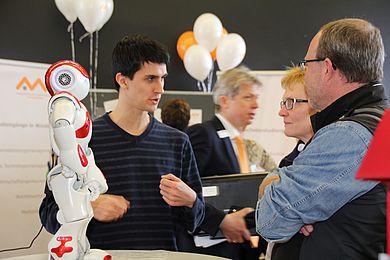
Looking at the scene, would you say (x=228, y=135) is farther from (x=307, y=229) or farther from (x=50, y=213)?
(x=307, y=229)

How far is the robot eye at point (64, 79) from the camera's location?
66.6 inches

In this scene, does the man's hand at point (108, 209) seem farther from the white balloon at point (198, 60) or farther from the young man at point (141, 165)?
the white balloon at point (198, 60)

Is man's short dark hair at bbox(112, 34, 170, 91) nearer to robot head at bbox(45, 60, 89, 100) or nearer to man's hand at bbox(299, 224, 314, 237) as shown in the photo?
robot head at bbox(45, 60, 89, 100)

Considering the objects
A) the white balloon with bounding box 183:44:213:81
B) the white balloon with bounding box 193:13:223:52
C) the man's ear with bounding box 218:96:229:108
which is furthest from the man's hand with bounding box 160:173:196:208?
the white balloon with bounding box 193:13:223:52

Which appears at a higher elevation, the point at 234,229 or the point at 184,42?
the point at 184,42

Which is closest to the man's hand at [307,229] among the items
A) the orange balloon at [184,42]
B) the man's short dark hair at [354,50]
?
the man's short dark hair at [354,50]

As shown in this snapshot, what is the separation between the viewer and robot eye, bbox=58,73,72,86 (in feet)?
5.55

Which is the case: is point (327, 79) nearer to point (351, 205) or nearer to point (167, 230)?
point (351, 205)

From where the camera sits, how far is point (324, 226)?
5.48ft

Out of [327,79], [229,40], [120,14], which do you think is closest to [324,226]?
[327,79]

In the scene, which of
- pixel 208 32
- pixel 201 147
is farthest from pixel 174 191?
pixel 208 32

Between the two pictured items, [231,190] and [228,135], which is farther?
[228,135]

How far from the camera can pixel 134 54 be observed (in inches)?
95.3

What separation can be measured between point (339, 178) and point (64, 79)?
2.67ft
